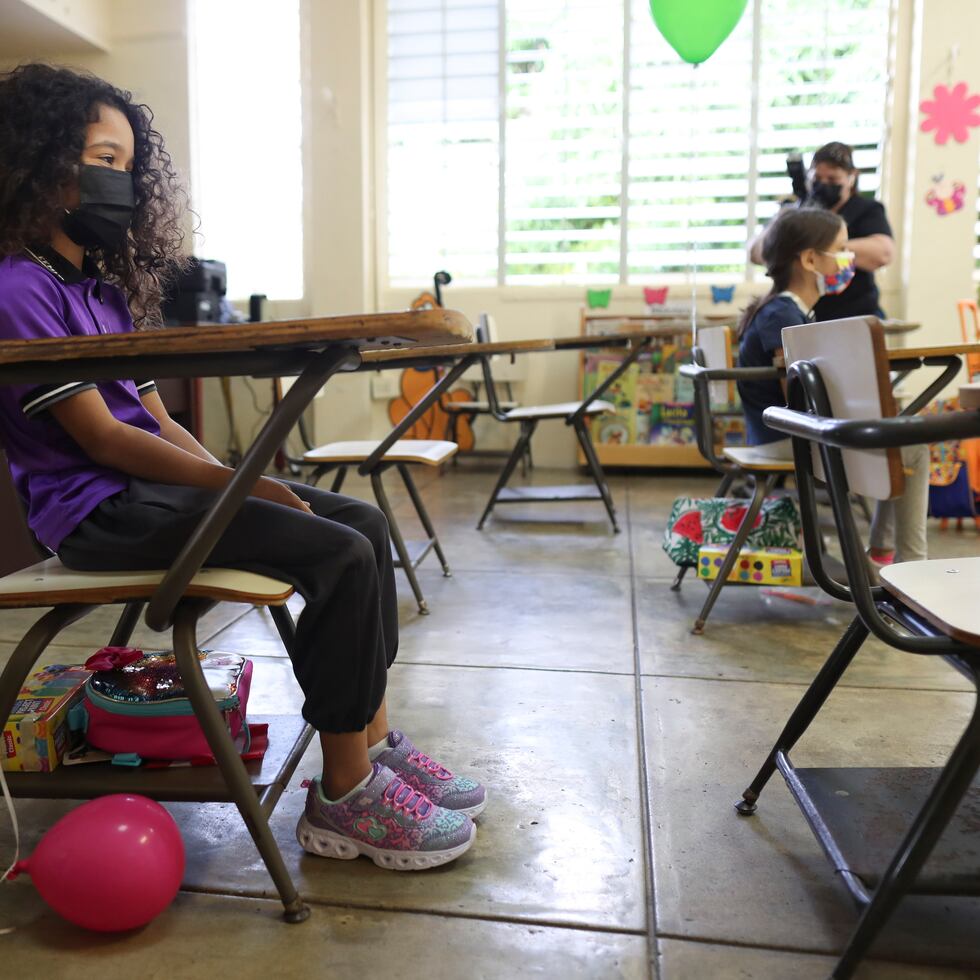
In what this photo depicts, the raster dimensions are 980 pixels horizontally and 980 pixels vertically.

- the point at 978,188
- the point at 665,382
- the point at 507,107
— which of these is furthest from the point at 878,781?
the point at 507,107

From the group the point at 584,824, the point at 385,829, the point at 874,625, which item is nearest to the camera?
the point at 874,625

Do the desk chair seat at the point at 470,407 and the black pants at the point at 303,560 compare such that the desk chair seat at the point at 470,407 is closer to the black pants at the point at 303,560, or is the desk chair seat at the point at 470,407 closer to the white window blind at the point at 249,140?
the white window blind at the point at 249,140

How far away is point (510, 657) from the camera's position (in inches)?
80.7

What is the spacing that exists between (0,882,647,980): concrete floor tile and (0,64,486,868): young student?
0.13m

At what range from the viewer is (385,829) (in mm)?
1190

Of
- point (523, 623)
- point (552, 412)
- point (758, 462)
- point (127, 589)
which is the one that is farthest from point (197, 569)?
point (552, 412)

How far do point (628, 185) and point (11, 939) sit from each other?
15.6ft

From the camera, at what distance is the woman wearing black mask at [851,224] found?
3.21 metres

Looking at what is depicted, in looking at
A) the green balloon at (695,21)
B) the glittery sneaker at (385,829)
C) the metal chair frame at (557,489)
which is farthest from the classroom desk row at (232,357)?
the green balloon at (695,21)

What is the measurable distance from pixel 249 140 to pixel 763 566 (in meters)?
4.33

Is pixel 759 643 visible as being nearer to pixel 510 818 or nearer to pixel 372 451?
pixel 510 818

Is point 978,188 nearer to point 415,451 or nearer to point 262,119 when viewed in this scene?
point 415,451

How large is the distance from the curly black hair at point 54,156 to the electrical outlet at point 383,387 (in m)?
3.91

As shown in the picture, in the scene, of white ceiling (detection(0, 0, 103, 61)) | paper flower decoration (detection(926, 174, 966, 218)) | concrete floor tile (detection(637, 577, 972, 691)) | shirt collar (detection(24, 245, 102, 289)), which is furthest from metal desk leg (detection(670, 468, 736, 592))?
white ceiling (detection(0, 0, 103, 61))
